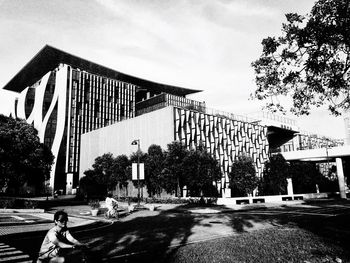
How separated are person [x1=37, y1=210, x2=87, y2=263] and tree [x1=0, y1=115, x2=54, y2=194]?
27.5m

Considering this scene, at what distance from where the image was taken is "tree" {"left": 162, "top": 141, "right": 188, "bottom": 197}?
115 ft

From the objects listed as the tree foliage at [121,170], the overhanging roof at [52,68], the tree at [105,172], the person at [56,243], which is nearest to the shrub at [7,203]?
the tree foliage at [121,170]

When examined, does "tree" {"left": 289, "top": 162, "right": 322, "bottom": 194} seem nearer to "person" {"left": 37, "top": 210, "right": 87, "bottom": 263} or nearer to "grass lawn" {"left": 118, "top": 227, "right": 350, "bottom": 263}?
"grass lawn" {"left": 118, "top": 227, "right": 350, "bottom": 263}

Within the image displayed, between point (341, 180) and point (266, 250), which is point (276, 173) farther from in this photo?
point (266, 250)

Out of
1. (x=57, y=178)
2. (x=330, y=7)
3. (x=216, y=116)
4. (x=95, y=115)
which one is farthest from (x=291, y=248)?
(x=95, y=115)

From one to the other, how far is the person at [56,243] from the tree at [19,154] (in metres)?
27.5

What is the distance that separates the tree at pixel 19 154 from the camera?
30186mm

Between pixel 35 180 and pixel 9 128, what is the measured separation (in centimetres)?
763

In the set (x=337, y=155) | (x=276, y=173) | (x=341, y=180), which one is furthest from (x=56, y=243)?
(x=341, y=180)

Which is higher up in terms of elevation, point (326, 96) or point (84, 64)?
point (84, 64)

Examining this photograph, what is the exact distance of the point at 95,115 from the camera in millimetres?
80812

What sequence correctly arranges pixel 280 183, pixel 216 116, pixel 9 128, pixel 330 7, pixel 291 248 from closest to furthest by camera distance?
pixel 291 248 → pixel 330 7 → pixel 9 128 → pixel 280 183 → pixel 216 116

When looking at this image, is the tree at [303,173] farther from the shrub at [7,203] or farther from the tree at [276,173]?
the shrub at [7,203]

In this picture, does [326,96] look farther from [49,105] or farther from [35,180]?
[49,105]
